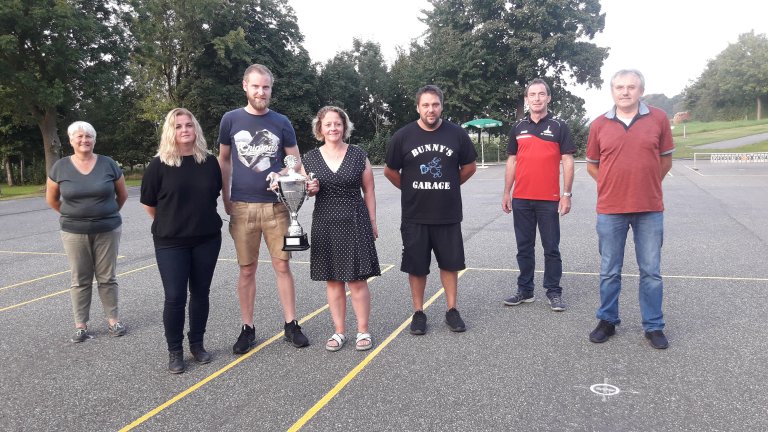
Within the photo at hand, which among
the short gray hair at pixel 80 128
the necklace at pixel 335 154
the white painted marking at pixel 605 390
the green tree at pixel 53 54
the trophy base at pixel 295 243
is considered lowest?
the white painted marking at pixel 605 390

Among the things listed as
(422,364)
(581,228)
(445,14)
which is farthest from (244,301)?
(445,14)

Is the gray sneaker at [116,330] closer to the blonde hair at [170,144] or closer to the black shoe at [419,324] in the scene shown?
the blonde hair at [170,144]

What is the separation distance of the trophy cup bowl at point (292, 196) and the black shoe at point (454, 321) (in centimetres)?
138

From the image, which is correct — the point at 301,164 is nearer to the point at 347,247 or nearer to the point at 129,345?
the point at 347,247

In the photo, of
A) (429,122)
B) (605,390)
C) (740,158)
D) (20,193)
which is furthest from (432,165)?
(740,158)

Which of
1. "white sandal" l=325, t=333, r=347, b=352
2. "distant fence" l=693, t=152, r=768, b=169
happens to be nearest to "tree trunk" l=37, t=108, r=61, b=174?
"white sandal" l=325, t=333, r=347, b=352

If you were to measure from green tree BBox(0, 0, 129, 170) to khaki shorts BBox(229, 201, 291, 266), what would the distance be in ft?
68.3

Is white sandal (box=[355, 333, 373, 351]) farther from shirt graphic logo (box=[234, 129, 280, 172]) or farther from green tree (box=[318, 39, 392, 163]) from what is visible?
green tree (box=[318, 39, 392, 163])

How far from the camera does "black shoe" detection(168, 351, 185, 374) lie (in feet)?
12.1

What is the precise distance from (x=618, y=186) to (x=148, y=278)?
5.33 meters

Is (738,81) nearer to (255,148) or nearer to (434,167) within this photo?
(434,167)

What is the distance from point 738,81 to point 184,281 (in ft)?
277

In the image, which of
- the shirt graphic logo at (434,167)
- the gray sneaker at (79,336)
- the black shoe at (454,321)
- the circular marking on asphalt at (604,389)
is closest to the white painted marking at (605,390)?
the circular marking on asphalt at (604,389)

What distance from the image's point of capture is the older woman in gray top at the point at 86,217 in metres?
4.42
